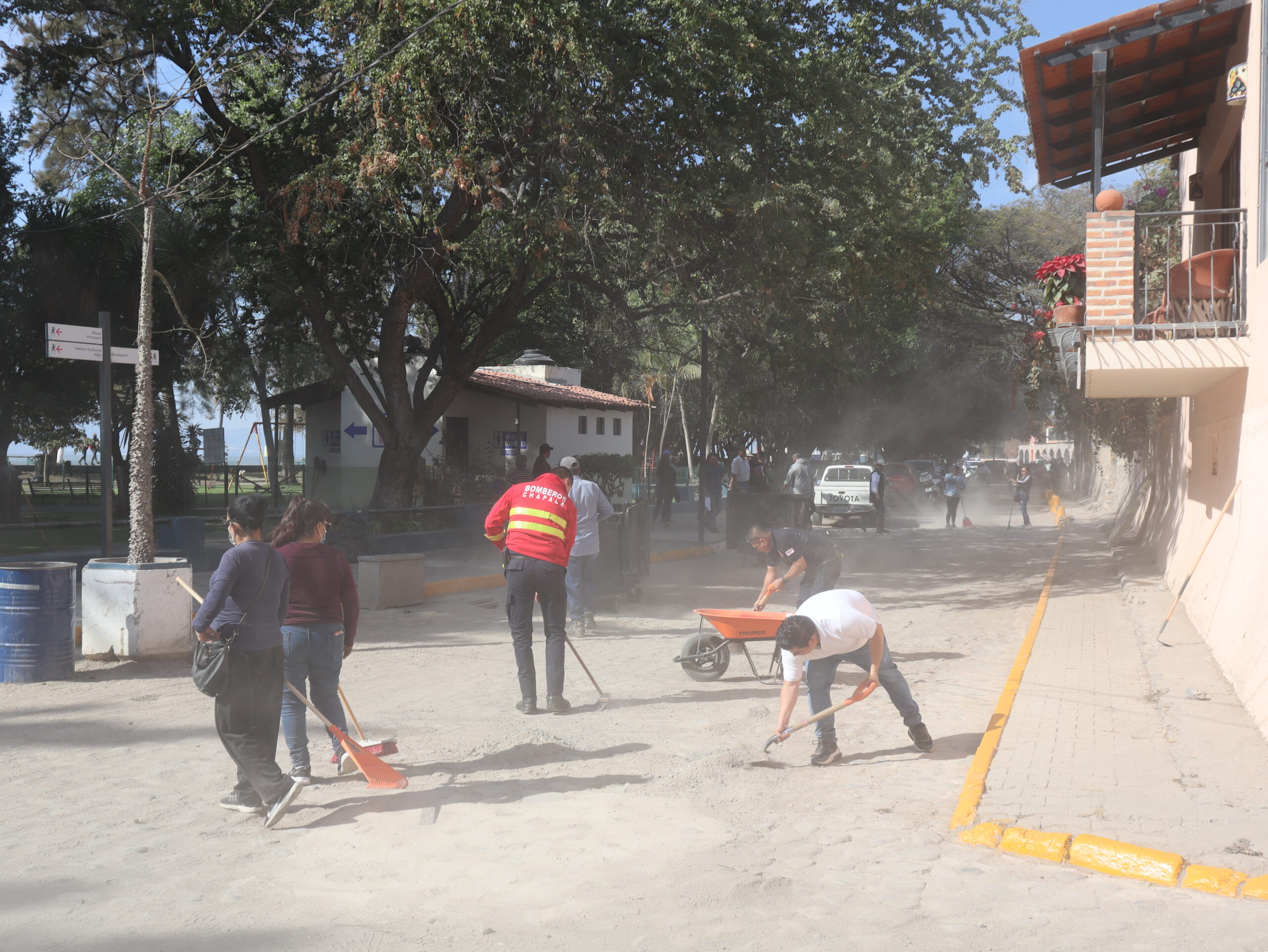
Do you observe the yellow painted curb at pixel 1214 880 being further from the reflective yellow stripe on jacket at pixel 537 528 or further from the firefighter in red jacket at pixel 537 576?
the reflective yellow stripe on jacket at pixel 537 528

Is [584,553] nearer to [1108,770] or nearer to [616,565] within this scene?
[616,565]

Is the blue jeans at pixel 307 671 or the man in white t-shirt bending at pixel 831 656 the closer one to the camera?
the blue jeans at pixel 307 671

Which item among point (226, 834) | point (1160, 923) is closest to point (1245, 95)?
point (1160, 923)

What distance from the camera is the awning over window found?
999 cm

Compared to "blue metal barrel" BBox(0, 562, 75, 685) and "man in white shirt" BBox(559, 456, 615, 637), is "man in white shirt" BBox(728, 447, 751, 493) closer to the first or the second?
"man in white shirt" BBox(559, 456, 615, 637)

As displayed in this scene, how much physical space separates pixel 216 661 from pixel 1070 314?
28.1 ft

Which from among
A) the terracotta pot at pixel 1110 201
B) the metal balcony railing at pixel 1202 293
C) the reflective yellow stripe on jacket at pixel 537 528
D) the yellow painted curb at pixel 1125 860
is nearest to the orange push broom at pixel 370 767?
the reflective yellow stripe on jacket at pixel 537 528

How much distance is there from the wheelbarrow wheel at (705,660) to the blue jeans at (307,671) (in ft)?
11.7

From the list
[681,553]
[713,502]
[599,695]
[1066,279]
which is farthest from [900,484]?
[599,695]

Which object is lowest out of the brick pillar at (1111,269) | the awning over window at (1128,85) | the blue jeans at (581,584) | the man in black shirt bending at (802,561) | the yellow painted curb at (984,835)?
the yellow painted curb at (984,835)

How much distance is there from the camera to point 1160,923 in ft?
13.4

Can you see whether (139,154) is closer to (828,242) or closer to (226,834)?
(828,242)

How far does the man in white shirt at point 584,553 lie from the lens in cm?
1064

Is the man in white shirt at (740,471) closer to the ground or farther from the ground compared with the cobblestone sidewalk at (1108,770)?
farther from the ground
